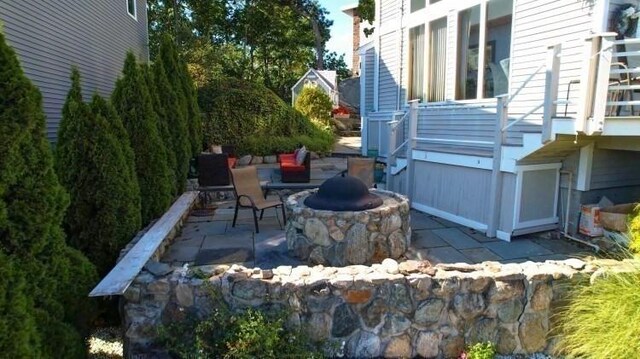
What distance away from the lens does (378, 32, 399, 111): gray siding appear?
9.07 m

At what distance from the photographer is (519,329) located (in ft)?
10.6

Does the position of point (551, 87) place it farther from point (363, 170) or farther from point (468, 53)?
point (363, 170)

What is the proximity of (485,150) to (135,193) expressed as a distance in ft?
15.3

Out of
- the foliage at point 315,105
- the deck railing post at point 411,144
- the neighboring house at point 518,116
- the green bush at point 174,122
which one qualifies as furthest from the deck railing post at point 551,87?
the foliage at point 315,105

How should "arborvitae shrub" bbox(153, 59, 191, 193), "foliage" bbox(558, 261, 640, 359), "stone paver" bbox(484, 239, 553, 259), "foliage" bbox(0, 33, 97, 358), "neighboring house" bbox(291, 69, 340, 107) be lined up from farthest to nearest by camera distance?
"neighboring house" bbox(291, 69, 340, 107) < "arborvitae shrub" bbox(153, 59, 191, 193) < "stone paver" bbox(484, 239, 553, 259) < "foliage" bbox(558, 261, 640, 359) < "foliage" bbox(0, 33, 97, 358)

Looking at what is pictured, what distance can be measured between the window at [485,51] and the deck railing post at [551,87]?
4.87 ft

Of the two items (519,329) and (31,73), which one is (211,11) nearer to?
(31,73)

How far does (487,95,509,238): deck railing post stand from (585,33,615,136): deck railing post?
1169mm

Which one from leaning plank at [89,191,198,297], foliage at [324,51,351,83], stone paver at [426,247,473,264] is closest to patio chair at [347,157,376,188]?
stone paver at [426,247,473,264]

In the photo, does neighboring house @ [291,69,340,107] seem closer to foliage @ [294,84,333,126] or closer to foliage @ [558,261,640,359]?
foliage @ [294,84,333,126]

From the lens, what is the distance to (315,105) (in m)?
17.3

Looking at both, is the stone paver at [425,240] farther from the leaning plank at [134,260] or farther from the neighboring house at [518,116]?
the leaning plank at [134,260]

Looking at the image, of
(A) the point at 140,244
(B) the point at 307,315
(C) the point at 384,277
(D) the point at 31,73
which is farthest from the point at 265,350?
(D) the point at 31,73

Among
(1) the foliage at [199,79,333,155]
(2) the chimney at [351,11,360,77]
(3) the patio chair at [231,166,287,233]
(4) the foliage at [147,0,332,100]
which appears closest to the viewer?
(3) the patio chair at [231,166,287,233]
